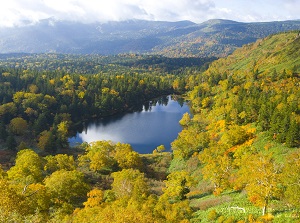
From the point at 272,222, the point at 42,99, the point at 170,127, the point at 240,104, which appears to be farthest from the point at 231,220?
the point at 42,99

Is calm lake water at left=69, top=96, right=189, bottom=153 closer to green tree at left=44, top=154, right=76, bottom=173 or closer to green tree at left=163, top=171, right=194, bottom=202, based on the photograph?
green tree at left=44, top=154, right=76, bottom=173

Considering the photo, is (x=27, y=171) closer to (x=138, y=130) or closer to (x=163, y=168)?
(x=163, y=168)

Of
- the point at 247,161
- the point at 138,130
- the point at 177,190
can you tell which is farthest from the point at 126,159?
the point at 138,130

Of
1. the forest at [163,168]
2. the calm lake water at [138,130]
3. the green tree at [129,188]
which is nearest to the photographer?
the forest at [163,168]

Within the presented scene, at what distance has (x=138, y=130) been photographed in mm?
155375

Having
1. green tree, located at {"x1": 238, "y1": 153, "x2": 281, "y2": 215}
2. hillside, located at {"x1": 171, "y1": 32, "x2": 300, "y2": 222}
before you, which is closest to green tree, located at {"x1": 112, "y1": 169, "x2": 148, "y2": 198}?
hillside, located at {"x1": 171, "y1": 32, "x2": 300, "y2": 222}

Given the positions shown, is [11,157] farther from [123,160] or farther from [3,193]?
[3,193]

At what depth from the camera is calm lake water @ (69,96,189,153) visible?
138 meters

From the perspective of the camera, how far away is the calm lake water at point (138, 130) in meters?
138

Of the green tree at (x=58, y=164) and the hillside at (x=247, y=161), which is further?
Result: the green tree at (x=58, y=164)

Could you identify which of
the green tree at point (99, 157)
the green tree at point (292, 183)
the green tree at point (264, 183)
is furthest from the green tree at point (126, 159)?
the green tree at point (292, 183)

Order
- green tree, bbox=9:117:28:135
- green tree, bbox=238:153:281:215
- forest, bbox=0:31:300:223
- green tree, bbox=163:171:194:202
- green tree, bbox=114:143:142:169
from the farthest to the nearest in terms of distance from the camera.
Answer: green tree, bbox=9:117:28:135, green tree, bbox=114:143:142:169, green tree, bbox=163:171:194:202, forest, bbox=0:31:300:223, green tree, bbox=238:153:281:215

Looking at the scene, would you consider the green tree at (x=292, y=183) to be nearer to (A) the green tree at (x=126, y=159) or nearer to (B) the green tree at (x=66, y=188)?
(B) the green tree at (x=66, y=188)

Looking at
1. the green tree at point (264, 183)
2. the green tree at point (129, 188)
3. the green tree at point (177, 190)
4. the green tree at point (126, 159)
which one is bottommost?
the green tree at point (126, 159)
